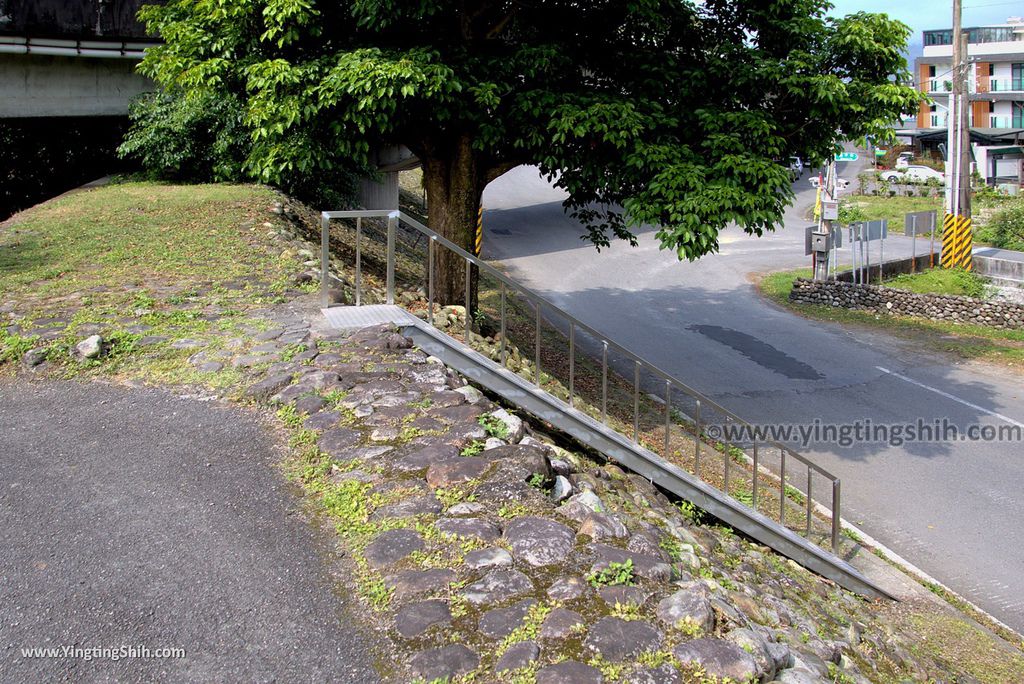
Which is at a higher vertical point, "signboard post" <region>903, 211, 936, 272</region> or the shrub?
the shrub

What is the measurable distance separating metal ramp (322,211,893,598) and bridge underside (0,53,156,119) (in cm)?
1567

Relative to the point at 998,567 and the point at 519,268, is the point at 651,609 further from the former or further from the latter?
the point at 519,268

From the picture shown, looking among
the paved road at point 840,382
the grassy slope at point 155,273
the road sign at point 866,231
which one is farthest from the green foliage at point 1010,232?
the grassy slope at point 155,273

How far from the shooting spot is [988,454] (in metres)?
12.5

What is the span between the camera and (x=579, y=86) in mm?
11719

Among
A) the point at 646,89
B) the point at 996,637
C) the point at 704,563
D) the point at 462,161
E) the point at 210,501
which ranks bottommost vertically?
the point at 996,637

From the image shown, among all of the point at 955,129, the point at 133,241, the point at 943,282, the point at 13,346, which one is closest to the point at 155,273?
the point at 133,241

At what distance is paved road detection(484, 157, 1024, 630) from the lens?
33.5ft

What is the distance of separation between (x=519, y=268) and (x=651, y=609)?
20676 mm

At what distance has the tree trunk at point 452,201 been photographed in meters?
12.2

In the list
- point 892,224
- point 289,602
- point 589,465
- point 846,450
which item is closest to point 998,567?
point 846,450

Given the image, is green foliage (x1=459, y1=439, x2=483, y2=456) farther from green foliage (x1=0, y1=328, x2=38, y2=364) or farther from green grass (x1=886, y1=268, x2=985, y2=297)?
green grass (x1=886, y1=268, x2=985, y2=297)

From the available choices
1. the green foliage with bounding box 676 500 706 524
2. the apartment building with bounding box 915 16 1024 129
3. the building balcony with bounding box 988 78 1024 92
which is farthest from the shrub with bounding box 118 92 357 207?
the building balcony with bounding box 988 78 1024 92

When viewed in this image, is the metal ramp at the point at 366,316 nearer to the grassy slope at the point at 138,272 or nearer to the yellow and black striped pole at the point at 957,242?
the grassy slope at the point at 138,272
